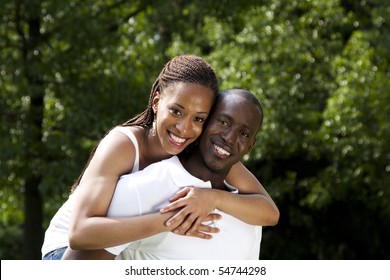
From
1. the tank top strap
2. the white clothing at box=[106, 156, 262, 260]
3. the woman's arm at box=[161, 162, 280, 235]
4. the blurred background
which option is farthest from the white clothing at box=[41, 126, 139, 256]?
the blurred background

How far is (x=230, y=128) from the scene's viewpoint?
310 centimetres

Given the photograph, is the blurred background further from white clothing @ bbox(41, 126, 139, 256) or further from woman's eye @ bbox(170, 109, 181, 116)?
woman's eye @ bbox(170, 109, 181, 116)

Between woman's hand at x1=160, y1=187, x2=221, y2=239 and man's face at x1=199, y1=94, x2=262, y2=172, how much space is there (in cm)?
17

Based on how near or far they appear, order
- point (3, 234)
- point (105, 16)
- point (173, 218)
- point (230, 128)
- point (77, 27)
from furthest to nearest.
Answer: point (3, 234), point (105, 16), point (77, 27), point (230, 128), point (173, 218)

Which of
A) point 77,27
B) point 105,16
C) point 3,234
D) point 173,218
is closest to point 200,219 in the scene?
point 173,218

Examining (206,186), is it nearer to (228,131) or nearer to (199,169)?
(199,169)

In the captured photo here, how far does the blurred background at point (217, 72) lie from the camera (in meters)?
10.7

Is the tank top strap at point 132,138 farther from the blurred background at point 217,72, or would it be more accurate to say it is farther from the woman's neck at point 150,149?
the blurred background at point 217,72

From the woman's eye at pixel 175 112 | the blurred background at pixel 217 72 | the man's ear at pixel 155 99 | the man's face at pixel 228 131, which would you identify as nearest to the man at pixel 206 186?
the man's face at pixel 228 131

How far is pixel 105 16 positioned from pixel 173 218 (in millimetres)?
8862

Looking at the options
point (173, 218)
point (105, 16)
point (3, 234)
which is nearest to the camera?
point (173, 218)

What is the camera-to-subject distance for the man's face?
10.2ft
